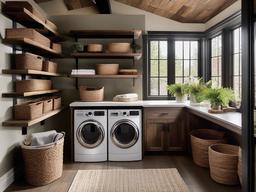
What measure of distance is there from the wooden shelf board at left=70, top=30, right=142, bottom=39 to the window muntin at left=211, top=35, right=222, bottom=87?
1335 millimetres

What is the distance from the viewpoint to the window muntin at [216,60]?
4223 mm

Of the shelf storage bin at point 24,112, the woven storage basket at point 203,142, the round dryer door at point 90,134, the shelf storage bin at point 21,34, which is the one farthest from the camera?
the round dryer door at point 90,134

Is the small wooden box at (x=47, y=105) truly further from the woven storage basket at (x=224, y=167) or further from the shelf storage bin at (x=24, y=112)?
the woven storage basket at (x=224, y=167)

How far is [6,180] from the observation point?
2879mm

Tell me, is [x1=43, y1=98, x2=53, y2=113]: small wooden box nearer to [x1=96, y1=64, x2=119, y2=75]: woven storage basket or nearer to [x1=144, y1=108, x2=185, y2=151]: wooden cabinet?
[x1=96, y1=64, x2=119, y2=75]: woven storage basket

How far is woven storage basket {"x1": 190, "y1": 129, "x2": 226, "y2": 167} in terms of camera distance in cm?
346

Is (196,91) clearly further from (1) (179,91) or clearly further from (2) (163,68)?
(2) (163,68)

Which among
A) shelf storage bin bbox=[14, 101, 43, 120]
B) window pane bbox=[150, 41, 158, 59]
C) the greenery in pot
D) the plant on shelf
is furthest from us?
window pane bbox=[150, 41, 158, 59]

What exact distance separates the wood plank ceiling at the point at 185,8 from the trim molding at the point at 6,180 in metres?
3.41

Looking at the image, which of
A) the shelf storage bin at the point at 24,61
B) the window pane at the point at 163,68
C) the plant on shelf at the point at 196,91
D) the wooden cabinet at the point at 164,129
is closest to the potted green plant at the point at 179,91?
the plant on shelf at the point at 196,91

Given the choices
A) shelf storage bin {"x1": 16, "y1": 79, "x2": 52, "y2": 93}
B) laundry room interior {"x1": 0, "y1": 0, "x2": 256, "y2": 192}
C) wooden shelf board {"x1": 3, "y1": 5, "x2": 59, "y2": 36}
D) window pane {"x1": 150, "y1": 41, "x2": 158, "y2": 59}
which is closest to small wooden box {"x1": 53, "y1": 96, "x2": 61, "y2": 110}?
laundry room interior {"x1": 0, "y1": 0, "x2": 256, "y2": 192}

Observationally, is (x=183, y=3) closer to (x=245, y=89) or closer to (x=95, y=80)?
(x=95, y=80)

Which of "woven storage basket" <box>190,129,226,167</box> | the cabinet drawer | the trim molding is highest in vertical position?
the cabinet drawer

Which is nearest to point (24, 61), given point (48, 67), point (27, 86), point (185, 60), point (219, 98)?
point (27, 86)
